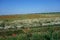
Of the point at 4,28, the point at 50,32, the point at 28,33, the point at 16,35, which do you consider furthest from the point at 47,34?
the point at 4,28

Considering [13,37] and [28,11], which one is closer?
[13,37]

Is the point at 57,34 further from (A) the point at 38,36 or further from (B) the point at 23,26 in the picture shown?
(B) the point at 23,26

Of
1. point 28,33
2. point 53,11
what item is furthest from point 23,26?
point 53,11

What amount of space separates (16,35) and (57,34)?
3.62ft

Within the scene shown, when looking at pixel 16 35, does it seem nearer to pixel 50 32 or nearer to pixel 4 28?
pixel 4 28

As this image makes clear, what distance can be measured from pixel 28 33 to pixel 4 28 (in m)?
0.65

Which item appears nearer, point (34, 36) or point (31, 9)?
point (34, 36)

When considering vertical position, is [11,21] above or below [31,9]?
below

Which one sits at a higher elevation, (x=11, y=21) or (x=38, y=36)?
(x=11, y=21)

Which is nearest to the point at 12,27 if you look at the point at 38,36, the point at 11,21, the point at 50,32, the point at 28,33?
the point at 11,21

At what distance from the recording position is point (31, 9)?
14.7ft

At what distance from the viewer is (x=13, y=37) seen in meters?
4.19

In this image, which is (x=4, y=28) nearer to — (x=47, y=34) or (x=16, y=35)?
(x=16, y=35)

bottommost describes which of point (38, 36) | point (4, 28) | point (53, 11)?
point (38, 36)
